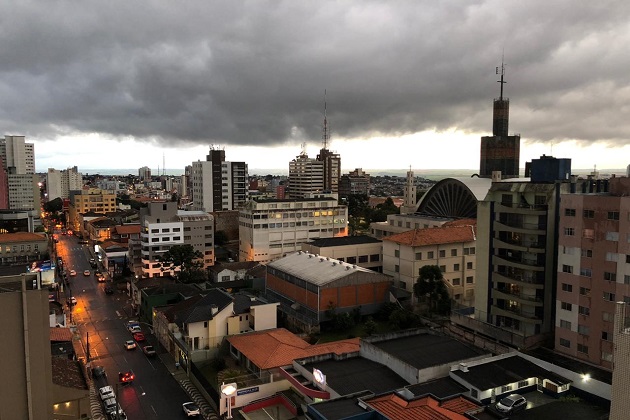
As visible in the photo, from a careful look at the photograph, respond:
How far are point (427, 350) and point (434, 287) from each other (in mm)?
15840

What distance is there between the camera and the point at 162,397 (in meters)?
36.6

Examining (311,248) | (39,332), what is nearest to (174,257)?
(311,248)

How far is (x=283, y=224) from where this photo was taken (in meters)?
86.2

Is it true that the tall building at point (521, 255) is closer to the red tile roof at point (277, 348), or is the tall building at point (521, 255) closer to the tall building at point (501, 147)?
the red tile roof at point (277, 348)

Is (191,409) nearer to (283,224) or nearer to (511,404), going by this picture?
(511,404)

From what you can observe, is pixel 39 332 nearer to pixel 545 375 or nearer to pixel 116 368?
pixel 116 368

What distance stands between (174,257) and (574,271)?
163 ft

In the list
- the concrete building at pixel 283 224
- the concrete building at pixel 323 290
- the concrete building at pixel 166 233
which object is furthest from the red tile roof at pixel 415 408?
the concrete building at pixel 283 224

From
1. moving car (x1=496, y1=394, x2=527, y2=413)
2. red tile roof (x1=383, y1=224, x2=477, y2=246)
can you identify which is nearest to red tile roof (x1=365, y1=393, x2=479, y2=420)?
moving car (x1=496, y1=394, x2=527, y2=413)

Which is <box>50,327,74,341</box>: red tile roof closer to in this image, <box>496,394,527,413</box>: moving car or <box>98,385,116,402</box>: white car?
<box>98,385,116,402</box>: white car

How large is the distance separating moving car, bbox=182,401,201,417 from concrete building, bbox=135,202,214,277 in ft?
128

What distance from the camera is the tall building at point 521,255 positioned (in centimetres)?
4028

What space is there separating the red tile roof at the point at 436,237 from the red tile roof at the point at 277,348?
19382 mm

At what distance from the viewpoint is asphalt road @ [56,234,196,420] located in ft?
116
